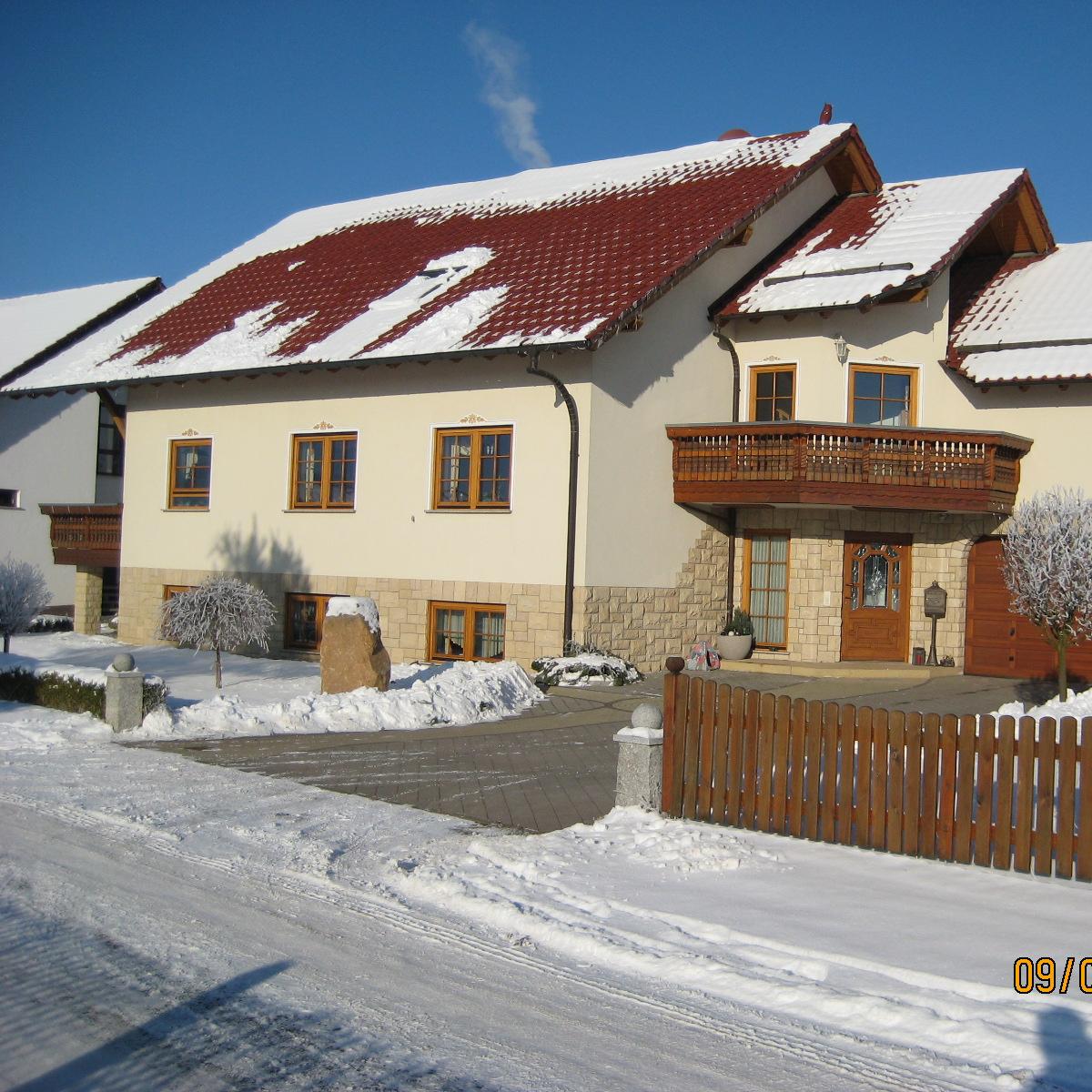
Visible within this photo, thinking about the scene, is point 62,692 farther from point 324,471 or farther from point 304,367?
point 324,471

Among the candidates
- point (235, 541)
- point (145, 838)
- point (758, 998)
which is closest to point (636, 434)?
point (235, 541)

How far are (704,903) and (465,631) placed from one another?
13.0m

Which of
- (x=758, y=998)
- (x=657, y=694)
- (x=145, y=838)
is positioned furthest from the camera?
(x=657, y=694)

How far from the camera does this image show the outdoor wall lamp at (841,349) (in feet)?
66.2

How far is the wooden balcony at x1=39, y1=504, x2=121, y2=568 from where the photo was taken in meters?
26.6

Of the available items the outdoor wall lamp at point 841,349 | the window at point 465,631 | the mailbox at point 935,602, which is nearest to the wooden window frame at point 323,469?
the window at point 465,631

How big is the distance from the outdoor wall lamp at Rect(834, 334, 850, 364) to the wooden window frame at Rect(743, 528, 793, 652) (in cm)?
291

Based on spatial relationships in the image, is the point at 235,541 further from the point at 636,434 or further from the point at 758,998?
the point at 758,998

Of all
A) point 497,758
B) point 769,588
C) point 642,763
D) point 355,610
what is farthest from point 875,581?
point 642,763

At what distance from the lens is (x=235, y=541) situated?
2330 centimetres

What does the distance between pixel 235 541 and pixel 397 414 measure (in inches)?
177

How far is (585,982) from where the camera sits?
20.3 ft

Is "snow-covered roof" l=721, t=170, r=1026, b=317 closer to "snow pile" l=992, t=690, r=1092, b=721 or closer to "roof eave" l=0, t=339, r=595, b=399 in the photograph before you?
"roof eave" l=0, t=339, r=595, b=399

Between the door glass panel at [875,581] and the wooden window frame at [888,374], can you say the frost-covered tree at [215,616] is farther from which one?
the wooden window frame at [888,374]
